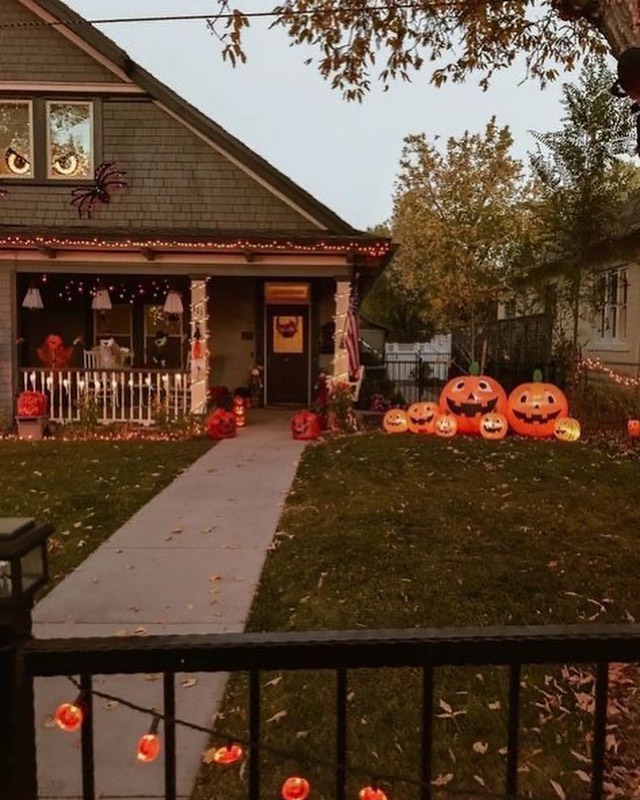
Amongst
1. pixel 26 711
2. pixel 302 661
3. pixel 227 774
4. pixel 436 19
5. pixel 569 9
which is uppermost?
pixel 436 19

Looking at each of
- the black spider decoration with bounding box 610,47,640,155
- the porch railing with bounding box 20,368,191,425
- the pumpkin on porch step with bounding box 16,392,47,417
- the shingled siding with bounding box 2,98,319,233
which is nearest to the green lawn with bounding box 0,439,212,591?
the pumpkin on porch step with bounding box 16,392,47,417

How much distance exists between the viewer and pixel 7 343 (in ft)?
40.1

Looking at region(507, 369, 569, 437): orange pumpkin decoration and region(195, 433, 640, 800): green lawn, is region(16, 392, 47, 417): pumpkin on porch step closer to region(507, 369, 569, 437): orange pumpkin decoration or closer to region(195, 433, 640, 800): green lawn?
region(195, 433, 640, 800): green lawn

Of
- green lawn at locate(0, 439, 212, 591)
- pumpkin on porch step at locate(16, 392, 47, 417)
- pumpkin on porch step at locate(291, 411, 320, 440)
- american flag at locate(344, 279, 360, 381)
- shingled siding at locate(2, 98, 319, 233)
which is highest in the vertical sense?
shingled siding at locate(2, 98, 319, 233)

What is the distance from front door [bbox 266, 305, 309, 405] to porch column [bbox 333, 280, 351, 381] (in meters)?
3.20

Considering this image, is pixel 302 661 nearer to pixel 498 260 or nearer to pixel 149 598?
pixel 149 598

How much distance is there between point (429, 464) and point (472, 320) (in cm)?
1122

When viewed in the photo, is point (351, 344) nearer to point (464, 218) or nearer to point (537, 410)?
point (537, 410)

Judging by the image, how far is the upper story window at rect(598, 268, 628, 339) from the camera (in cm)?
1448

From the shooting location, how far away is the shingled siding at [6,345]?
40.1 ft

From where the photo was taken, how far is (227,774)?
124 inches

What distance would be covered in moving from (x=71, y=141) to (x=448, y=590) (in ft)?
36.8

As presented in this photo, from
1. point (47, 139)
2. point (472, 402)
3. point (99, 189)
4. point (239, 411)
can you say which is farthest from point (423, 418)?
point (47, 139)

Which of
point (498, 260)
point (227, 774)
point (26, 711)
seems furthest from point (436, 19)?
point (498, 260)
